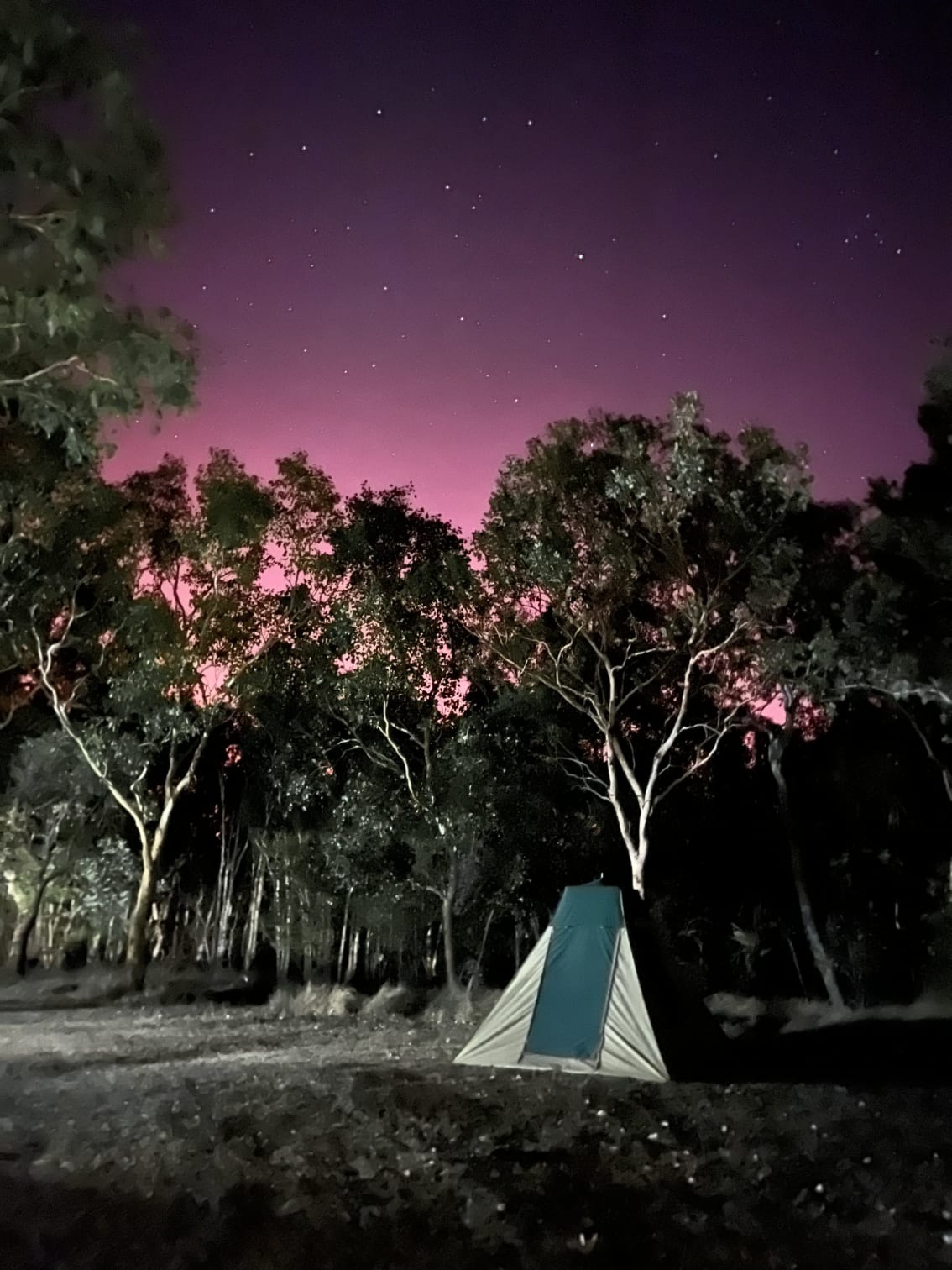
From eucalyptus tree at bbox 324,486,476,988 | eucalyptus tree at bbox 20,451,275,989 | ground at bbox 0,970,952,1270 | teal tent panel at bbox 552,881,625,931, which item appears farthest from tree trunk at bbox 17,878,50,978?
teal tent panel at bbox 552,881,625,931

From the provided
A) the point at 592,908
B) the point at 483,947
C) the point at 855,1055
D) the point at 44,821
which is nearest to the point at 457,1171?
the point at 592,908

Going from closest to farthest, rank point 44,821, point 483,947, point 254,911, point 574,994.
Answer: point 574,994, point 483,947, point 44,821, point 254,911

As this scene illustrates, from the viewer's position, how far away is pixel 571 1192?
6.44m

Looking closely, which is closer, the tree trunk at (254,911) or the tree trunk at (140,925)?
the tree trunk at (140,925)

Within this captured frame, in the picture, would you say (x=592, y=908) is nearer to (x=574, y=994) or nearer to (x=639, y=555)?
(x=574, y=994)

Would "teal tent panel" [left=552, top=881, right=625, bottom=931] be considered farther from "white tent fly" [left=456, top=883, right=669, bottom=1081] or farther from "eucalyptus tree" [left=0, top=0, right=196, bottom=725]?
"eucalyptus tree" [left=0, top=0, right=196, bottom=725]

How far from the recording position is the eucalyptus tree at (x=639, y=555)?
20219 mm

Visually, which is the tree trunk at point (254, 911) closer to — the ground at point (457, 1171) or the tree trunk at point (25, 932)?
the tree trunk at point (25, 932)

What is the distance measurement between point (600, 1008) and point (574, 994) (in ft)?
1.44

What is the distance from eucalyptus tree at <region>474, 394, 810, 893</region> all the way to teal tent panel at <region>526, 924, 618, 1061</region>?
7456 mm

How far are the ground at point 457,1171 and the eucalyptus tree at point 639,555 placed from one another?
1055 cm

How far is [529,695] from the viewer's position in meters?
24.3

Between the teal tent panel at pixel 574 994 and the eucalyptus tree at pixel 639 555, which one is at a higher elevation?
the eucalyptus tree at pixel 639 555

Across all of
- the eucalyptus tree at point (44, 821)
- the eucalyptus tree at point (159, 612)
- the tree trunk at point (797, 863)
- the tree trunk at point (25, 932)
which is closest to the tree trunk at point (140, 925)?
the eucalyptus tree at point (159, 612)
